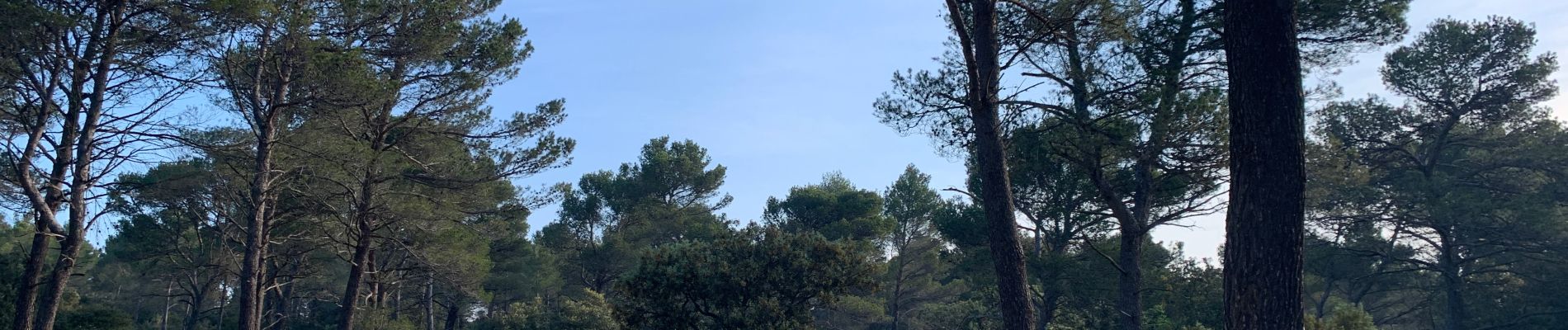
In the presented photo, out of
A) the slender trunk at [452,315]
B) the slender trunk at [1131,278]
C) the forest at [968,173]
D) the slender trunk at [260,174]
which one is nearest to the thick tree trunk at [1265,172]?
the forest at [968,173]

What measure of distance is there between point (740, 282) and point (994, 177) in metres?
10.5

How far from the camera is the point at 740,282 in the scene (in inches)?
708

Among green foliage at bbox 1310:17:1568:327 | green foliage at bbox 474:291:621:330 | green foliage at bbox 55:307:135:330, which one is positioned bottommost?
green foliage at bbox 55:307:135:330

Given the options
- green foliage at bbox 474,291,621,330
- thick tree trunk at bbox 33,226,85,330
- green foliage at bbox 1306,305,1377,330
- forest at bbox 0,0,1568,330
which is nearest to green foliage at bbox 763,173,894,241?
forest at bbox 0,0,1568,330

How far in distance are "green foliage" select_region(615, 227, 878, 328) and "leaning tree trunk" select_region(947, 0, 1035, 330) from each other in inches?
389

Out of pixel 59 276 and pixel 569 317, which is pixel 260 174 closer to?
pixel 59 276

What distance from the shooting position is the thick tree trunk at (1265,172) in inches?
195

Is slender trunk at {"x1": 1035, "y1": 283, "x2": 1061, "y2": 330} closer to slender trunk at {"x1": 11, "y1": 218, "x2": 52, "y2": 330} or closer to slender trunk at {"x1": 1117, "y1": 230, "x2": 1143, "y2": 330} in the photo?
slender trunk at {"x1": 1117, "y1": 230, "x2": 1143, "y2": 330}

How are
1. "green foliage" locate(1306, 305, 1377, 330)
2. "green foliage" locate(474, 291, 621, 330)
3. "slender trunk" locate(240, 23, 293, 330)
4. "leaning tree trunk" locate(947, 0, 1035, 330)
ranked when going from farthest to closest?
"green foliage" locate(474, 291, 621, 330) < "green foliage" locate(1306, 305, 1377, 330) < "slender trunk" locate(240, 23, 293, 330) < "leaning tree trunk" locate(947, 0, 1035, 330)

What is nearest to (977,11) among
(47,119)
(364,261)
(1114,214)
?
(1114,214)

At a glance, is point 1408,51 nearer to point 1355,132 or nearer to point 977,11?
point 1355,132

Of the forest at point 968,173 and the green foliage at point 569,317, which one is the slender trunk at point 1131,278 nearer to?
the forest at point 968,173

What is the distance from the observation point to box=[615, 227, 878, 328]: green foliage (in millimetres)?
17766

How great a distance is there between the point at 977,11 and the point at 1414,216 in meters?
22.3
